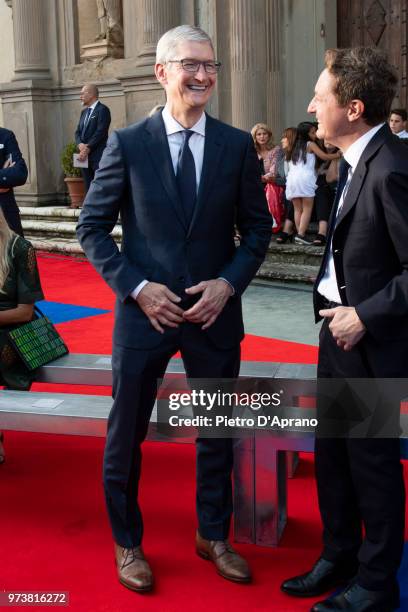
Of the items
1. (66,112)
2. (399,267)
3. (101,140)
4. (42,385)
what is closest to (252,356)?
(42,385)

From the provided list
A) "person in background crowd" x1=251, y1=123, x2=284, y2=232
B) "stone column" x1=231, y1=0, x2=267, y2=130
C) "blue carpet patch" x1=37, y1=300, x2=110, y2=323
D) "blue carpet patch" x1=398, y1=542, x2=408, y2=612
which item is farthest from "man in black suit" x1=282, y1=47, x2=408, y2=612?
"stone column" x1=231, y1=0, x2=267, y2=130

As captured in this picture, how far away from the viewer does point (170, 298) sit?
116 inches

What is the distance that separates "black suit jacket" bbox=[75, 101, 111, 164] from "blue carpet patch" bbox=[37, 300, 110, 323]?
167 inches

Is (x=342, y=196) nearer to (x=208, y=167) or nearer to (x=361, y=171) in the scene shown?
(x=361, y=171)

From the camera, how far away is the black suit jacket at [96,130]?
12.0m

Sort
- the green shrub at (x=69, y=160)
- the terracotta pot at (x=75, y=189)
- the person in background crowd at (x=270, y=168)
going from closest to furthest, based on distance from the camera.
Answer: the person in background crowd at (x=270, y=168) → the terracotta pot at (x=75, y=189) → the green shrub at (x=69, y=160)

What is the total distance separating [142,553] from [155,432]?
0.52 m

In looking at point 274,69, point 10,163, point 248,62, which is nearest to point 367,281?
point 10,163

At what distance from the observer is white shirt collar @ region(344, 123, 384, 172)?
8.89ft

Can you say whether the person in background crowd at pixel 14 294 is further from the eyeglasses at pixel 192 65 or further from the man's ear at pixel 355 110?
the man's ear at pixel 355 110

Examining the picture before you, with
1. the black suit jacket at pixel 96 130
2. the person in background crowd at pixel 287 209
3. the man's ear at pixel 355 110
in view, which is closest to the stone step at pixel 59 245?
the black suit jacket at pixel 96 130

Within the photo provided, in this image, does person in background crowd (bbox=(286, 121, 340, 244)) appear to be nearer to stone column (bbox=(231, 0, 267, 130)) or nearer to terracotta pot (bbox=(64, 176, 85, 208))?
stone column (bbox=(231, 0, 267, 130))

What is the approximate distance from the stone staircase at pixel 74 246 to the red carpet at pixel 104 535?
15.7 feet

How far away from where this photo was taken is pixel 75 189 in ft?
43.4
